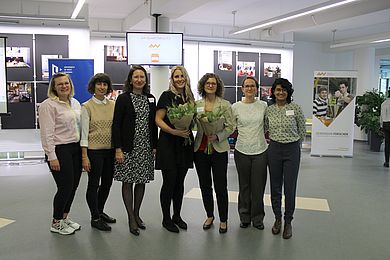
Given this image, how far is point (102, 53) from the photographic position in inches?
402

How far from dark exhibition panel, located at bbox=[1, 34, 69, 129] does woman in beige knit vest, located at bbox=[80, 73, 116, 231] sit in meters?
5.44

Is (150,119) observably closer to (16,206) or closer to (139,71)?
(139,71)

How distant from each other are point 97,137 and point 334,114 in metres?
6.68

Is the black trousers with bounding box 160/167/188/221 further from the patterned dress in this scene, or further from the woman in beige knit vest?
the woman in beige knit vest

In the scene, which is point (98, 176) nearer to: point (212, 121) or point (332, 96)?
point (212, 121)

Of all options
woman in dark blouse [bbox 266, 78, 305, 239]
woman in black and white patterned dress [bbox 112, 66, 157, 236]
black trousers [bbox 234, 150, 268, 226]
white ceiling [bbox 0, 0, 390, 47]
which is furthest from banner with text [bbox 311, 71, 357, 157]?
woman in black and white patterned dress [bbox 112, 66, 157, 236]

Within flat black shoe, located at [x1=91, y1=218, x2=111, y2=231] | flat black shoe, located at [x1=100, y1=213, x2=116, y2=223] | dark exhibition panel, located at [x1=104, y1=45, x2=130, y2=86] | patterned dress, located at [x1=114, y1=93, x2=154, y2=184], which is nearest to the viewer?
patterned dress, located at [x1=114, y1=93, x2=154, y2=184]

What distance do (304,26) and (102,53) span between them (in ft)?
17.6

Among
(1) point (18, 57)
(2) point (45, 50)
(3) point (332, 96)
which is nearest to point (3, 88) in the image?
(1) point (18, 57)

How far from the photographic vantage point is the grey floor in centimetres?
329

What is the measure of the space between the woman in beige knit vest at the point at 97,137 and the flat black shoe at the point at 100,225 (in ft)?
0.65

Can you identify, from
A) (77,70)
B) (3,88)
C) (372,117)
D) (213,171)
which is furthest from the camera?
(372,117)

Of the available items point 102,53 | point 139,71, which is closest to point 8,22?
point 102,53

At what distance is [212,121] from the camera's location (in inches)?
135
